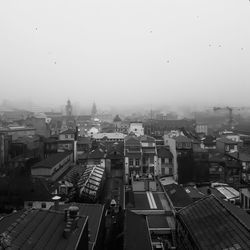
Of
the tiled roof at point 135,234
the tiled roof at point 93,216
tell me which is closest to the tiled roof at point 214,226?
the tiled roof at point 135,234

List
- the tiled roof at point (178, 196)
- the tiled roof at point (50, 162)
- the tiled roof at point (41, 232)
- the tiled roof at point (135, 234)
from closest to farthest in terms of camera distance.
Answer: the tiled roof at point (41, 232) → the tiled roof at point (135, 234) → the tiled roof at point (178, 196) → the tiled roof at point (50, 162)

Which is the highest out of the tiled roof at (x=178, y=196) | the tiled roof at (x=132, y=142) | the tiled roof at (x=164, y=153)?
the tiled roof at (x=132, y=142)

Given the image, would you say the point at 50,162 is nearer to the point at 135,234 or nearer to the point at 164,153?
the point at 164,153

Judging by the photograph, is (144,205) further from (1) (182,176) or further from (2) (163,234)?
(1) (182,176)

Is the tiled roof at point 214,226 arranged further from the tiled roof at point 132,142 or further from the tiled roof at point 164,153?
the tiled roof at point 132,142

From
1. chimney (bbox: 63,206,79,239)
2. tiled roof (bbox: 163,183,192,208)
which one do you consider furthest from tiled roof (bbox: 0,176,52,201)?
chimney (bbox: 63,206,79,239)

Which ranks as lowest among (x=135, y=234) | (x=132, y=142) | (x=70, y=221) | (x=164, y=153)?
(x=135, y=234)

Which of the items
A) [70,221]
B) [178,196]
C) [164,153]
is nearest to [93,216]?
[70,221]

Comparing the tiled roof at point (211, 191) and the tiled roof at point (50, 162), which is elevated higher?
the tiled roof at point (50, 162)
